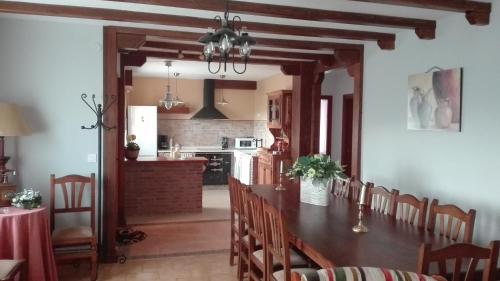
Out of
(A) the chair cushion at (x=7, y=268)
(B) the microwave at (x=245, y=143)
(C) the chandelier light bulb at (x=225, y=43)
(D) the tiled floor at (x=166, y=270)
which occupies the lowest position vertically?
(D) the tiled floor at (x=166, y=270)

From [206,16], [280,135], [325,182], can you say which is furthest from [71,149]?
[280,135]

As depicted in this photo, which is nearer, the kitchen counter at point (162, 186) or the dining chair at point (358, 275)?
the dining chair at point (358, 275)

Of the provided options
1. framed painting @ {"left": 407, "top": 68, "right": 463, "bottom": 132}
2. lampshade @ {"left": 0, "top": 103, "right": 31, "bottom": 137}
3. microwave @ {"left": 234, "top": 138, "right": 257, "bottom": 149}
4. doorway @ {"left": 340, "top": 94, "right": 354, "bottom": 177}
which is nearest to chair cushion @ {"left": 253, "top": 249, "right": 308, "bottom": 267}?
framed painting @ {"left": 407, "top": 68, "right": 463, "bottom": 132}

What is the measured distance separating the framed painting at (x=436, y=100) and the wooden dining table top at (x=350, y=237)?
1040 mm

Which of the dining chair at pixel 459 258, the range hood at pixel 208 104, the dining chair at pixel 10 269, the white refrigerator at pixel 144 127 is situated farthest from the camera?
the range hood at pixel 208 104

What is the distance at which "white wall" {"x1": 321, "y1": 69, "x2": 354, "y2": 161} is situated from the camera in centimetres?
713

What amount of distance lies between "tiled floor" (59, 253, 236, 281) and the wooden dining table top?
3.35 ft

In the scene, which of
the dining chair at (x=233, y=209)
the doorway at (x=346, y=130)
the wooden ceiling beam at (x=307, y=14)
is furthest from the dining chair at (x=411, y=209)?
the doorway at (x=346, y=130)

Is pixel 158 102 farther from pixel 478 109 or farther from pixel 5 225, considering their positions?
pixel 478 109

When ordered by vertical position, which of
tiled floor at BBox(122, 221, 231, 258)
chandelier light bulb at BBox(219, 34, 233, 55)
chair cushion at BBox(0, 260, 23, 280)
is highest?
chandelier light bulb at BBox(219, 34, 233, 55)

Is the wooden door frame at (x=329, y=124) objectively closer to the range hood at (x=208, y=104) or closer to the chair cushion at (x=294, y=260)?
the range hood at (x=208, y=104)

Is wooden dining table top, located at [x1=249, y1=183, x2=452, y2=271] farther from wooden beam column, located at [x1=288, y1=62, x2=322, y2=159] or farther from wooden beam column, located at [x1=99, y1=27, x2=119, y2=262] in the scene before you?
wooden beam column, located at [x1=288, y1=62, x2=322, y2=159]

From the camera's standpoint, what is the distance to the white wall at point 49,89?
387 centimetres

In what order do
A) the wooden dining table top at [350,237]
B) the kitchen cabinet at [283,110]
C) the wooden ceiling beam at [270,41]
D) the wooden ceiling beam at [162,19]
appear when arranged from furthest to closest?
1. the kitchen cabinet at [283,110]
2. the wooden ceiling beam at [270,41]
3. the wooden ceiling beam at [162,19]
4. the wooden dining table top at [350,237]
